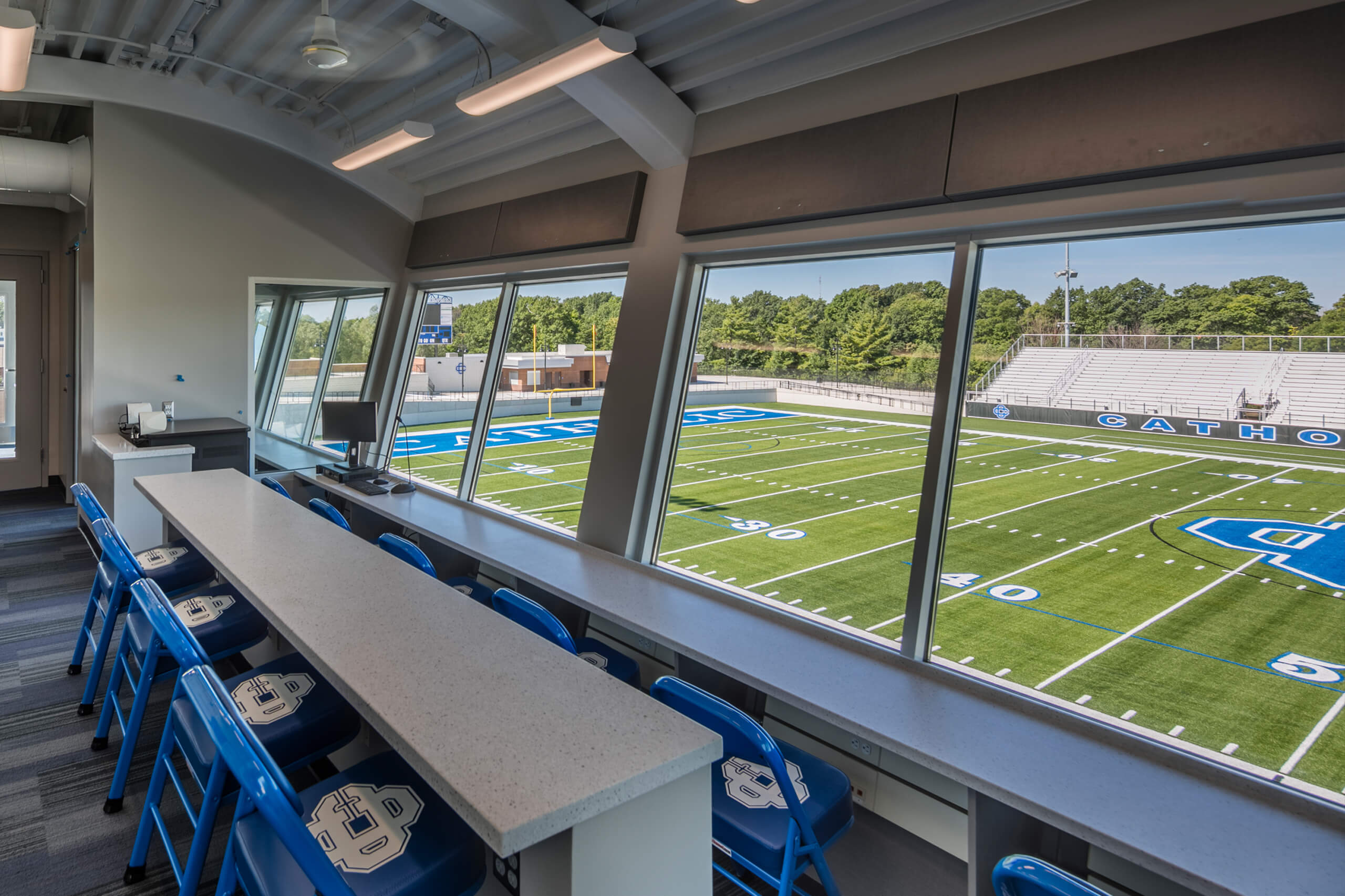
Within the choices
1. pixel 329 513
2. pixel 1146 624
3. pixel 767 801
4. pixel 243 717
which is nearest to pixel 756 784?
pixel 767 801

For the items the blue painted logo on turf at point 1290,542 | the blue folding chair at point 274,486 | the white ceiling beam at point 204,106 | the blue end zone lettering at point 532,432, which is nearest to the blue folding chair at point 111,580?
the blue folding chair at point 274,486

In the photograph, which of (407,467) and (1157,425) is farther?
(407,467)

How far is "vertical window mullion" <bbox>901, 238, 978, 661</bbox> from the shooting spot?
292cm

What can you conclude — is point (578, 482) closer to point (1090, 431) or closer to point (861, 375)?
point (861, 375)

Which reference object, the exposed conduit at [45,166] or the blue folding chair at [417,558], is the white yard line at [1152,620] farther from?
the exposed conduit at [45,166]

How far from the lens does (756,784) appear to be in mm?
2219

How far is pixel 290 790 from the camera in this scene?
1528mm

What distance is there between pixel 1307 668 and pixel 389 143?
5.05m

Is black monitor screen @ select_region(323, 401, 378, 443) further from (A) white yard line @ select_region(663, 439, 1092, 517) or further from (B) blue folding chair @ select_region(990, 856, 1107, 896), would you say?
(B) blue folding chair @ select_region(990, 856, 1107, 896)

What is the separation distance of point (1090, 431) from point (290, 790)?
114 inches

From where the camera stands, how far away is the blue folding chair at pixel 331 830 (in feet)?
4.41

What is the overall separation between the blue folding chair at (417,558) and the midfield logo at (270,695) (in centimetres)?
55

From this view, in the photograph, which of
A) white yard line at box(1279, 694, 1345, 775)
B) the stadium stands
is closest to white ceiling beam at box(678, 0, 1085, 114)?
the stadium stands

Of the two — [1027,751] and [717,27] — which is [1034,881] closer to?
[1027,751]
